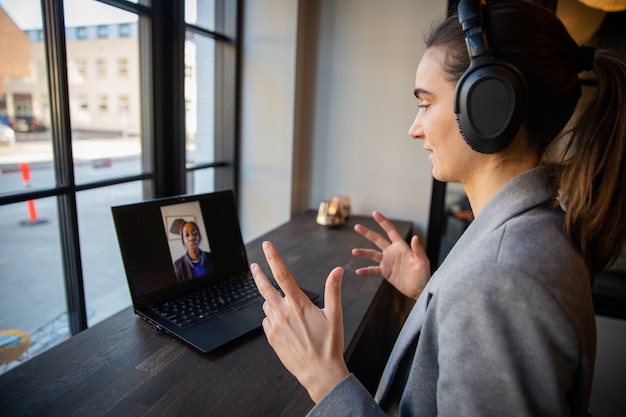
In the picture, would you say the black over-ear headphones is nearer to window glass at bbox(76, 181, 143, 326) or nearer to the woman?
the woman

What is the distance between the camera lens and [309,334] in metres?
0.62

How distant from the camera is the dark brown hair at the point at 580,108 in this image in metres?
0.59

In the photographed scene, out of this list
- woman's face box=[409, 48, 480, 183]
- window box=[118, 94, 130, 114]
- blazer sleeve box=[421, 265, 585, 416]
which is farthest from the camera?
window box=[118, 94, 130, 114]

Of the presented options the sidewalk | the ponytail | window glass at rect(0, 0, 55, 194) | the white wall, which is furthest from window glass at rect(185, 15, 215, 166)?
the ponytail

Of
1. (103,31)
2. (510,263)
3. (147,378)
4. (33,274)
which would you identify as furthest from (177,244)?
(33,274)

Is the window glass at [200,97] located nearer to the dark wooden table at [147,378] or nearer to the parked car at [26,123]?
the parked car at [26,123]

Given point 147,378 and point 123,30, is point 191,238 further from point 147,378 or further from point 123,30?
point 123,30

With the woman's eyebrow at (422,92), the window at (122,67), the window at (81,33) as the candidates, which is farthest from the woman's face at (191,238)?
the window at (122,67)

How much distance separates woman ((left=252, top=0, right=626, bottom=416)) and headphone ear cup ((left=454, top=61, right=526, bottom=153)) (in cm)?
1

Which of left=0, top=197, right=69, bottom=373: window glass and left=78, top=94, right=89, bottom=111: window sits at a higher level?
left=78, top=94, right=89, bottom=111: window

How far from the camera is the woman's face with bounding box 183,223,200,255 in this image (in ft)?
3.43

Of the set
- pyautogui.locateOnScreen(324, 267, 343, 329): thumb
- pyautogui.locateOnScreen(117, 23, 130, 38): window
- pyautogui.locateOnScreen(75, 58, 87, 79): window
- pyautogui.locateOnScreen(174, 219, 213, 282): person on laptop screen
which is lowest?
pyautogui.locateOnScreen(174, 219, 213, 282): person on laptop screen

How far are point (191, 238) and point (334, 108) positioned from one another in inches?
57.1

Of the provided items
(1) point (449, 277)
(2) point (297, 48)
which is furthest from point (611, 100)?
(2) point (297, 48)
